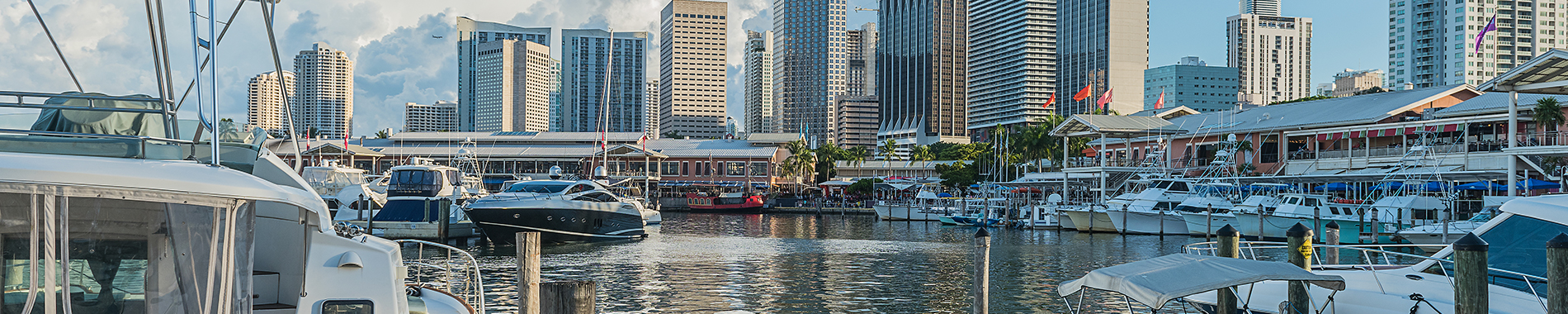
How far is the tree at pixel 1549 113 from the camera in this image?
4294cm

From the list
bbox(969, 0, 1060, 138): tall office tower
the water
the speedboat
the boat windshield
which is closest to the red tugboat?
the water

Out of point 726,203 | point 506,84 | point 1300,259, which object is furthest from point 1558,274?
point 506,84

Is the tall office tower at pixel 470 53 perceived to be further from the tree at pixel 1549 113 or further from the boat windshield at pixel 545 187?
the tree at pixel 1549 113

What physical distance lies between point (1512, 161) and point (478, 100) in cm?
17420

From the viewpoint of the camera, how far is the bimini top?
11.2 m

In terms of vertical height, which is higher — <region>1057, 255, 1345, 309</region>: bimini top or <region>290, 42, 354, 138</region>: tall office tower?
<region>290, 42, 354, 138</region>: tall office tower

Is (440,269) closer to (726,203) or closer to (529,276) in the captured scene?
(529,276)

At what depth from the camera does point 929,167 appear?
4368 inches

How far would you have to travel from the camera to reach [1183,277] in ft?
38.1

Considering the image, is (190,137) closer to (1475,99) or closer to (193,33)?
(193,33)

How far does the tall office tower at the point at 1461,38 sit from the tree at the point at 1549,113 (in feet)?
318

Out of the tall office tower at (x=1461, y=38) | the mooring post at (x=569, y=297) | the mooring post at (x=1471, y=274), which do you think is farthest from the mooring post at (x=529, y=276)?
the tall office tower at (x=1461, y=38)

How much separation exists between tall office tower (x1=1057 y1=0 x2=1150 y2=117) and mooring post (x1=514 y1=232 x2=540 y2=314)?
166 meters

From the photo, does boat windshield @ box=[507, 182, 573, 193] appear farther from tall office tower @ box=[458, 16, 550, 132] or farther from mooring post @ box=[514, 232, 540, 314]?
tall office tower @ box=[458, 16, 550, 132]
